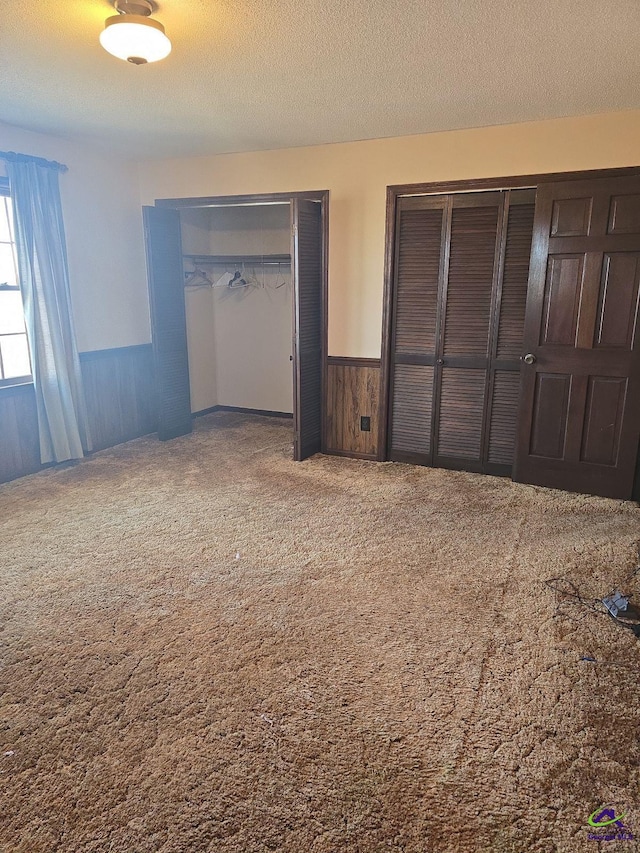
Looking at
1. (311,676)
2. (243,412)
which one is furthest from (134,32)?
(243,412)

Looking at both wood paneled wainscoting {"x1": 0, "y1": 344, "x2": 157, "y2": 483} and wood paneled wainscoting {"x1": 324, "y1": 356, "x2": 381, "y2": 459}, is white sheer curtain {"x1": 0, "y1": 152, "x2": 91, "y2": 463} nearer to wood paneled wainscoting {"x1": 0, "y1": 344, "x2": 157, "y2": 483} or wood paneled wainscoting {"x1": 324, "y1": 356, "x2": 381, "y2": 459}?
wood paneled wainscoting {"x1": 0, "y1": 344, "x2": 157, "y2": 483}

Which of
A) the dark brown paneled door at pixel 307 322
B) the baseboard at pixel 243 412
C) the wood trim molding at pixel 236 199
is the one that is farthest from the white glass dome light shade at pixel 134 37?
the baseboard at pixel 243 412

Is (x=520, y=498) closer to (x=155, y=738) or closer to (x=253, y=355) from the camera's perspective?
(x=155, y=738)

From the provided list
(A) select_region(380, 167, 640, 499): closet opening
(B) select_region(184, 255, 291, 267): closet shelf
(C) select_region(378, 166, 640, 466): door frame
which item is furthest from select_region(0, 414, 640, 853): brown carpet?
(B) select_region(184, 255, 291, 267): closet shelf

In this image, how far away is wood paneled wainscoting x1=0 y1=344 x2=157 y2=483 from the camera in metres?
4.18

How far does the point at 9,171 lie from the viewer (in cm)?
396

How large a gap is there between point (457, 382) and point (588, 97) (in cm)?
197

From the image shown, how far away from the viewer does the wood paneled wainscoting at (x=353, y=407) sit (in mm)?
4660

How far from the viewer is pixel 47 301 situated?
423 cm

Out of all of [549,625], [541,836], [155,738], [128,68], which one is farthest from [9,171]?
[541,836]

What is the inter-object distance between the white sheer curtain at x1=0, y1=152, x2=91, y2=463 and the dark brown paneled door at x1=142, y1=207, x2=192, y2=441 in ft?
2.56

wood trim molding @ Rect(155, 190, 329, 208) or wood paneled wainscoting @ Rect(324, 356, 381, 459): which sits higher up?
wood trim molding @ Rect(155, 190, 329, 208)

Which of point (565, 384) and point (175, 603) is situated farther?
point (565, 384)

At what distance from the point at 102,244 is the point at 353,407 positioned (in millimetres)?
2619
